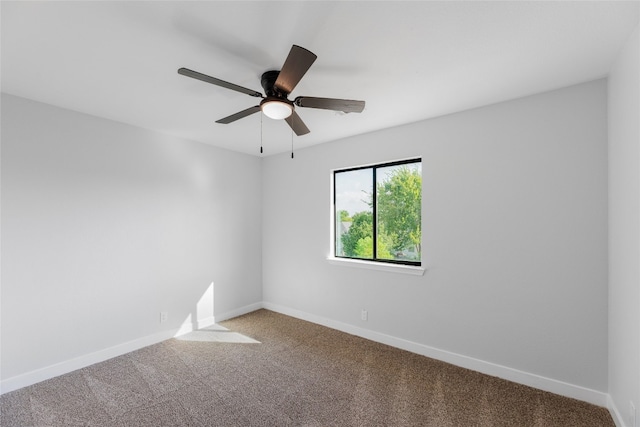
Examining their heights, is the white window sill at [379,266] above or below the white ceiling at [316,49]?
below

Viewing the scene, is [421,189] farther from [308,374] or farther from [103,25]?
[103,25]

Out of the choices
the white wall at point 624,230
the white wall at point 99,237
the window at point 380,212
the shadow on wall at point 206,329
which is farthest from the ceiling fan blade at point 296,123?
the shadow on wall at point 206,329

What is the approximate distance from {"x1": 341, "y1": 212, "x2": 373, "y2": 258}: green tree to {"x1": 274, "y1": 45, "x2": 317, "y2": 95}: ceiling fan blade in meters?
2.06

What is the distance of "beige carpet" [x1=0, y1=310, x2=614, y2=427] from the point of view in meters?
1.95

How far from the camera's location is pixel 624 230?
1.73m

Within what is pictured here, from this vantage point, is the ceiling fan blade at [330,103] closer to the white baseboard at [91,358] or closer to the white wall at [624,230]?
the white wall at [624,230]

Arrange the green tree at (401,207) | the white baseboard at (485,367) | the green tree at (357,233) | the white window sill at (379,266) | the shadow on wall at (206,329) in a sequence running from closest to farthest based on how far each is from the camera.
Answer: the white baseboard at (485,367) < the white window sill at (379,266) < the green tree at (401,207) < the shadow on wall at (206,329) < the green tree at (357,233)

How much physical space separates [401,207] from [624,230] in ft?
5.79

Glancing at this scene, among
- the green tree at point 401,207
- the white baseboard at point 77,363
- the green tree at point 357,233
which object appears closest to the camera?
the white baseboard at point 77,363

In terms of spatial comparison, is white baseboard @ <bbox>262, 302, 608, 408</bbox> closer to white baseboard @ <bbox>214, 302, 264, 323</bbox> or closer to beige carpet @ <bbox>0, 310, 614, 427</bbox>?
beige carpet @ <bbox>0, 310, 614, 427</bbox>

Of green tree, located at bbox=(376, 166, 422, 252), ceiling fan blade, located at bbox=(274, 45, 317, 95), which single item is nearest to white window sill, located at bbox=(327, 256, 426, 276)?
green tree, located at bbox=(376, 166, 422, 252)

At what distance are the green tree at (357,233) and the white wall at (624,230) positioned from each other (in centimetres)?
208

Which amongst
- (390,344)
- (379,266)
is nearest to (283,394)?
(390,344)

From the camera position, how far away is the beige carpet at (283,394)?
1.95 m
